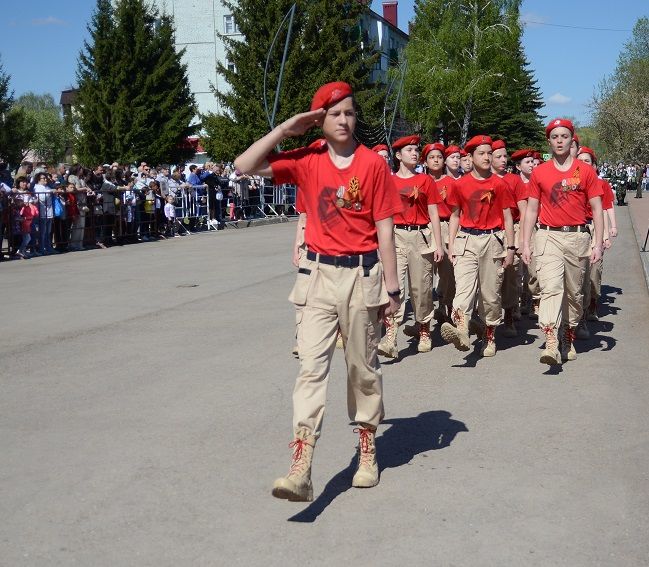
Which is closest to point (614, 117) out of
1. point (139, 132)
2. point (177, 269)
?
point (139, 132)

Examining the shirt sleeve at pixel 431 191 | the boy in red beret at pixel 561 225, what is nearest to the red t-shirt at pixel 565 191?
the boy in red beret at pixel 561 225

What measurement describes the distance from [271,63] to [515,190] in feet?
151

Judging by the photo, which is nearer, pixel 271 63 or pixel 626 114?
pixel 271 63

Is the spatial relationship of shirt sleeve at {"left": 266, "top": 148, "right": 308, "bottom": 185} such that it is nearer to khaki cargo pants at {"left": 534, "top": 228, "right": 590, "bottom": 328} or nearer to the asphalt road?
the asphalt road

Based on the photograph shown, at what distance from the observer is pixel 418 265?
30.8 ft

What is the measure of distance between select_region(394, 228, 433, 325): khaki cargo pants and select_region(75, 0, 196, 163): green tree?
44.2 metres

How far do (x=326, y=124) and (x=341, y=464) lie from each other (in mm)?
1861

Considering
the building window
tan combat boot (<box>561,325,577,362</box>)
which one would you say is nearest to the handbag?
tan combat boot (<box>561,325,577,362</box>)

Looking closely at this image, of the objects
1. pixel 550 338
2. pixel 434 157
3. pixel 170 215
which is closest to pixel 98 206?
pixel 170 215

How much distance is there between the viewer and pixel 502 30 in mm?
70812

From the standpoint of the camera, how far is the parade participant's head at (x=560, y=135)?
8.32 metres

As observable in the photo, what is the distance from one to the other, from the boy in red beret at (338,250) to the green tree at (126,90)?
4813 centimetres

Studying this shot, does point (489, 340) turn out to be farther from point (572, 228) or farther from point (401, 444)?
point (401, 444)

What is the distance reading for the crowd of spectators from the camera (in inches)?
789
